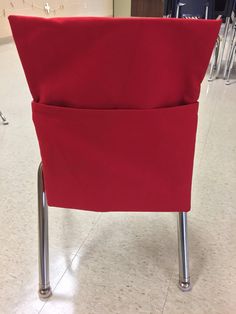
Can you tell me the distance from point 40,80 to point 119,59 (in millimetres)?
168

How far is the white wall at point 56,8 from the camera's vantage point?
4.73 meters

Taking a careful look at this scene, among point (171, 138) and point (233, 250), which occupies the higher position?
point (171, 138)

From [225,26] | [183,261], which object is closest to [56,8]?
[225,26]

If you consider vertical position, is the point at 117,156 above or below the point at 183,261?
above

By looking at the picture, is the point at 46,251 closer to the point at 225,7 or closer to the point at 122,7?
the point at 225,7

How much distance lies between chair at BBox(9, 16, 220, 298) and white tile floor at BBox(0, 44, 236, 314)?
308 millimetres

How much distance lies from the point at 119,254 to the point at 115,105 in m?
0.62

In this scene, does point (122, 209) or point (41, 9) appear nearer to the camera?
point (122, 209)

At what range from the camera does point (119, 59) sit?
0.64 m

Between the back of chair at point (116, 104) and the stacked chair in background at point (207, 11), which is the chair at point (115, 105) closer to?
the back of chair at point (116, 104)

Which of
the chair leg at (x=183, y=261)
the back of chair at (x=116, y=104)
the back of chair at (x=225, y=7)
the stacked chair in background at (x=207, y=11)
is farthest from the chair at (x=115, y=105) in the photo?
the back of chair at (x=225, y=7)

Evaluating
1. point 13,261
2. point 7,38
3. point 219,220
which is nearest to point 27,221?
point 13,261

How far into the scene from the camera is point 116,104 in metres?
0.69

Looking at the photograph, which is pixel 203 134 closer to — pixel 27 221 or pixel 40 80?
pixel 27 221
